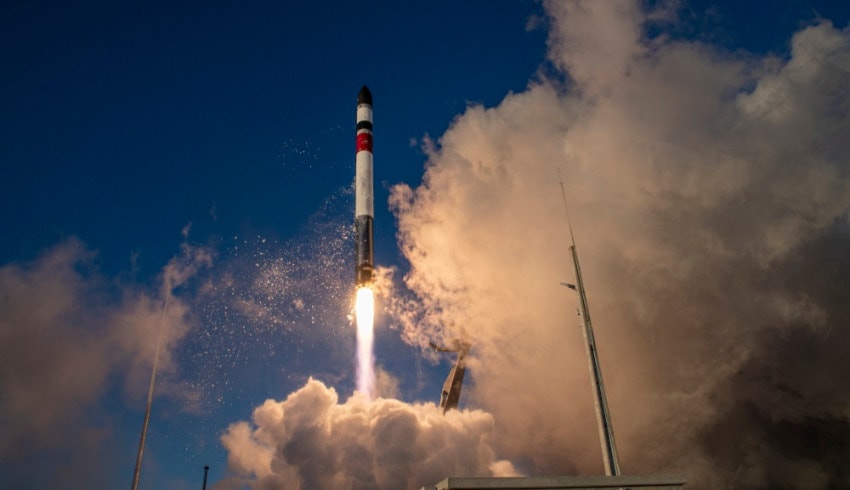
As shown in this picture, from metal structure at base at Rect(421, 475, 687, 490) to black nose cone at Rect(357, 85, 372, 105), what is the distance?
1672 inches

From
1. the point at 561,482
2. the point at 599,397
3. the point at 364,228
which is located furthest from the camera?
the point at 364,228

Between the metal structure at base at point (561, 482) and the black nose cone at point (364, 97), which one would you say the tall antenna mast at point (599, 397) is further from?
the black nose cone at point (364, 97)

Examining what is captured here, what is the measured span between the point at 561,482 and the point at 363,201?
3458cm

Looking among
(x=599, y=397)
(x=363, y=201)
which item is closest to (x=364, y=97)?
(x=363, y=201)

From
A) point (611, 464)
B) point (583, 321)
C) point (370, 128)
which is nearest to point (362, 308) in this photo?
point (370, 128)

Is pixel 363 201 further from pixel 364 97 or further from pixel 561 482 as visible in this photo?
pixel 561 482

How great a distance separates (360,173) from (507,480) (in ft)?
120

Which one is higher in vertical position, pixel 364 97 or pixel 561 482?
pixel 364 97

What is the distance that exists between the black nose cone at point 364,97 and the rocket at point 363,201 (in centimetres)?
62

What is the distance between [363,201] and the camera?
160 ft

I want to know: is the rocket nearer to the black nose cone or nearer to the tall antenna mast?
the black nose cone

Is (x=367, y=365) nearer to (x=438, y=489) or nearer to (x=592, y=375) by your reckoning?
(x=592, y=375)

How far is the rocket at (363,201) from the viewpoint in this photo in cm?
4709

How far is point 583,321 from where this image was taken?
26531 mm
